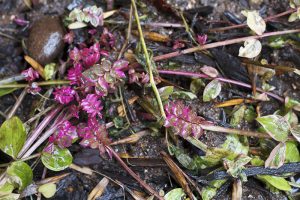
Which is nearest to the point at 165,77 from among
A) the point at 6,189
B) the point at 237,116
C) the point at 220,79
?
the point at 220,79

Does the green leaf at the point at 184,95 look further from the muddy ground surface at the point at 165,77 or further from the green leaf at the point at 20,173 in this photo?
the green leaf at the point at 20,173

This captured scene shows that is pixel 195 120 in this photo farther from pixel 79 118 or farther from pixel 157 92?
pixel 79 118

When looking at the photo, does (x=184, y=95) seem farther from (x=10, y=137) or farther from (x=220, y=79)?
(x=10, y=137)

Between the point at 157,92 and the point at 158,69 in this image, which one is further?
the point at 158,69

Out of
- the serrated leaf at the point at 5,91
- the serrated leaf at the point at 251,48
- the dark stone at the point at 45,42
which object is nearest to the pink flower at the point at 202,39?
the serrated leaf at the point at 251,48

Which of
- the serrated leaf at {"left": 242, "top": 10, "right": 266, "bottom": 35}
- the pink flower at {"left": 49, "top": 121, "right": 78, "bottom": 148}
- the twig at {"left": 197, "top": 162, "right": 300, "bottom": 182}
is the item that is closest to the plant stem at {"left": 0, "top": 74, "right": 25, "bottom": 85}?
the pink flower at {"left": 49, "top": 121, "right": 78, "bottom": 148}

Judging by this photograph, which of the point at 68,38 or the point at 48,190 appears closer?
the point at 48,190

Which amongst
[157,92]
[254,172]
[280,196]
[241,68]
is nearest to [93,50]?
[157,92]
